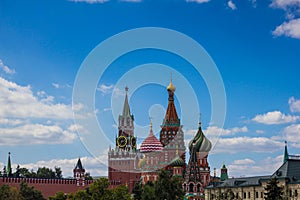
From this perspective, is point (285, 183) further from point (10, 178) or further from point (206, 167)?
point (10, 178)

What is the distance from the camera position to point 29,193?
3620 inches

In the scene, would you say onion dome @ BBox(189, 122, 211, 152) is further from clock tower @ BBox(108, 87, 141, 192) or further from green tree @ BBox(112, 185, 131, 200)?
green tree @ BBox(112, 185, 131, 200)

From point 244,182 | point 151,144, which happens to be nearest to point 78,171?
point 151,144

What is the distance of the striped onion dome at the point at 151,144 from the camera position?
11512 cm

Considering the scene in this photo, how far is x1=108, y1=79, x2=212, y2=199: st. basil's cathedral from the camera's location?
96.9 m

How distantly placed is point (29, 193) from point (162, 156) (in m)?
31.5

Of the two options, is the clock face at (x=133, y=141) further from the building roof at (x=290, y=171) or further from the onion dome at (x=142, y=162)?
the building roof at (x=290, y=171)

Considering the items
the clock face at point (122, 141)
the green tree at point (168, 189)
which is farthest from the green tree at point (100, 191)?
the clock face at point (122, 141)

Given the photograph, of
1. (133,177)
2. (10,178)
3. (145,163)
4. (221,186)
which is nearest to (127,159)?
(133,177)

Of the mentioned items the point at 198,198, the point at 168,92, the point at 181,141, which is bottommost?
the point at 198,198

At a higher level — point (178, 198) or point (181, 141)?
point (181, 141)

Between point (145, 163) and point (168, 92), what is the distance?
16965 mm

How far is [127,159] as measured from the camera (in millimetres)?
127500

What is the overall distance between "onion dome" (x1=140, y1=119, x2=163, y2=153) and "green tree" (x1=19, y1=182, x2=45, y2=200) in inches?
1132
